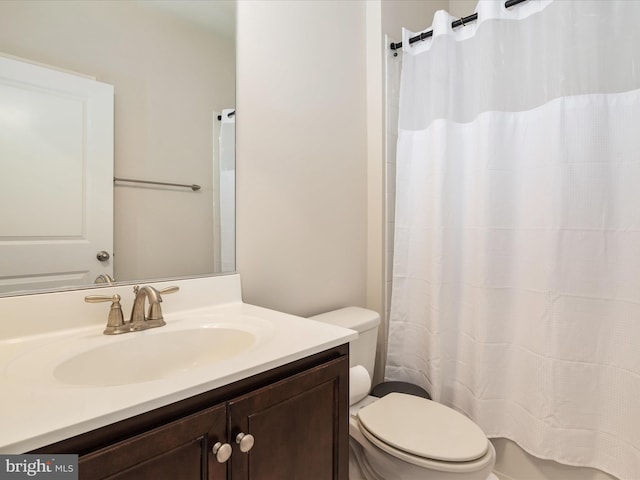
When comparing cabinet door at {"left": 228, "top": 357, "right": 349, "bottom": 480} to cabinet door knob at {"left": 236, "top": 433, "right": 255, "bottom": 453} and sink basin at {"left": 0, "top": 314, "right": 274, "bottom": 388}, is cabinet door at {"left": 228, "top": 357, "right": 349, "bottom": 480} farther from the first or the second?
sink basin at {"left": 0, "top": 314, "right": 274, "bottom": 388}

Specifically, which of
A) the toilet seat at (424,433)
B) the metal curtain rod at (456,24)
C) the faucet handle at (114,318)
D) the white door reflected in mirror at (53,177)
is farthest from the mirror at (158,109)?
the metal curtain rod at (456,24)

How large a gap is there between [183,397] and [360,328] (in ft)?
3.10

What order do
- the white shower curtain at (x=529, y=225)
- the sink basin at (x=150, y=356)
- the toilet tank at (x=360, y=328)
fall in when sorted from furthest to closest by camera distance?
the toilet tank at (x=360, y=328), the white shower curtain at (x=529, y=225), the sink basin at (x=150, y=356)

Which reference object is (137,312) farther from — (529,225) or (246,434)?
(529,225)

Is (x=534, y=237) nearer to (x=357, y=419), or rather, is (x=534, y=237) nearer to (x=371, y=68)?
(x=357, y=419)

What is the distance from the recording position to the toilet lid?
1.04m

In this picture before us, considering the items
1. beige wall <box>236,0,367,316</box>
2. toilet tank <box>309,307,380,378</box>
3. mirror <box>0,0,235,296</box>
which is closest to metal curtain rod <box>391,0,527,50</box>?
beige wall <box>236,0,367,316</box>

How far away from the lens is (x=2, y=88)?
85 cm

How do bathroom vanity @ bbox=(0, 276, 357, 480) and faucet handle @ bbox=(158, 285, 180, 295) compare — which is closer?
bathroom vanity @ bbox=(0, 276, 357, 480)

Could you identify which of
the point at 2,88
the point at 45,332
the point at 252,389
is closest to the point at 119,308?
the point at 45,332

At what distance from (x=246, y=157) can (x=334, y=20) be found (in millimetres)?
857

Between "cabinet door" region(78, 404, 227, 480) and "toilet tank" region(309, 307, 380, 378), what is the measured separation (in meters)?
0.81

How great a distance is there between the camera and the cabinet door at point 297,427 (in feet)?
2.21

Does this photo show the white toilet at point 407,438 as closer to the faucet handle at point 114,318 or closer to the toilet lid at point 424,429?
the toilet lid at point 424,429
